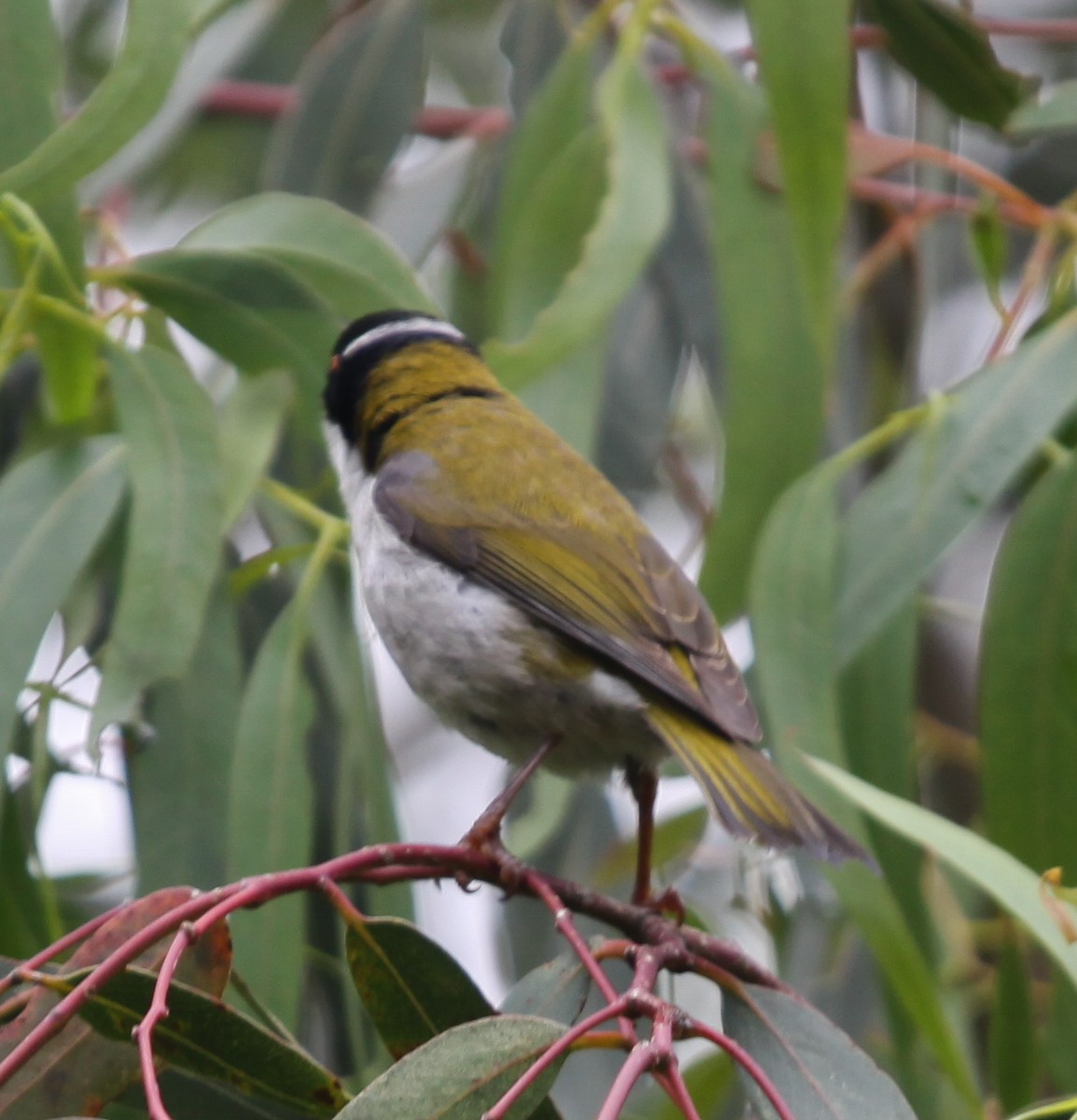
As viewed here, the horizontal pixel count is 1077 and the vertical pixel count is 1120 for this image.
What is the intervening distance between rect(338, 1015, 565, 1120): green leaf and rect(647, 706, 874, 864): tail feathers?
1.75 ft

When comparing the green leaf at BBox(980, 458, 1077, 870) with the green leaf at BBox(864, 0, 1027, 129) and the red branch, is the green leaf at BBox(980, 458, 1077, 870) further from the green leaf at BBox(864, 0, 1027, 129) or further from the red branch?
the red branch

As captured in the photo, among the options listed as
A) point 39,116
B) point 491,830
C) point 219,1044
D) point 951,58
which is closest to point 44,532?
point 39,116

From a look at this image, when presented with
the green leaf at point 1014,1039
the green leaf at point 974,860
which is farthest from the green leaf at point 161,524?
the green leaf at point 1014,1039

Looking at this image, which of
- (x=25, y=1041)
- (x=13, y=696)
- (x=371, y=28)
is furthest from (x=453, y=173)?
(x=25, y=1041)

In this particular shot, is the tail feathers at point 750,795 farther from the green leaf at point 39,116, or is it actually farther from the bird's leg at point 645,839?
the green leaf at point 39,116

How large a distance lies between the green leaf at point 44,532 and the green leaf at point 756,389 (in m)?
1.00

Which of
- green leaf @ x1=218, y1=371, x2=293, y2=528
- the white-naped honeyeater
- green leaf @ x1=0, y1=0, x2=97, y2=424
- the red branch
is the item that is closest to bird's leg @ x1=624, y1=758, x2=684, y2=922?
the white-naped honeyeater

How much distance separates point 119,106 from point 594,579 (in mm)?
970

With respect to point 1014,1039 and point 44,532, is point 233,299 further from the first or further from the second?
point 1014,1039

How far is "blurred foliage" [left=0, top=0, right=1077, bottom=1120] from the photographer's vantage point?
8.44 feet

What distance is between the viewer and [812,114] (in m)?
2.88

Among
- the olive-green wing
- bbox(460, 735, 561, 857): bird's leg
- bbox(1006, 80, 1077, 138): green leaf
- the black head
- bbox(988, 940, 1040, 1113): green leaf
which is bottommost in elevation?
bbox(988, 940, 1040, 1113): green leaf

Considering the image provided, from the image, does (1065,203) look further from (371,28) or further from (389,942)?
(389,942)

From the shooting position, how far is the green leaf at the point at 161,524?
2.48m
